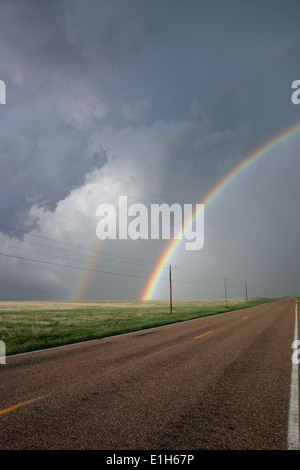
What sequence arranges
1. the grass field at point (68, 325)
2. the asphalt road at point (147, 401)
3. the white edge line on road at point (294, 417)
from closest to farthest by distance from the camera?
1. the white edge line on road at point (294, 417)
2. the asphalt road at point (147, 401)
3. the grass field at point (68, 325)

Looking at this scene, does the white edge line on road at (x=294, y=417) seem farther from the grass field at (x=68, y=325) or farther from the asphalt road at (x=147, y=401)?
the grass field at (x=68, y=325)

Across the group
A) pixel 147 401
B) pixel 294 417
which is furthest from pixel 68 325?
pixel 294 417

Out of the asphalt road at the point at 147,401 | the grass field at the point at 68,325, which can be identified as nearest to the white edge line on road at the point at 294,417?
the asphalt road at the point at 147,401

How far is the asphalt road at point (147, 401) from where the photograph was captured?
12.0ft

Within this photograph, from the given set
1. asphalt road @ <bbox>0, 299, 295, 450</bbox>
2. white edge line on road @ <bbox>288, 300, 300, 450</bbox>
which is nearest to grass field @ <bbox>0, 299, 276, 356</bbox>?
asphalt road @ <bbox>0, 299, 295, 450</bbox>

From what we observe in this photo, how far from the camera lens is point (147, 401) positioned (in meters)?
5.03

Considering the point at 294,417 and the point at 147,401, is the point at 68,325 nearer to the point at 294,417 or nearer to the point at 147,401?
the point at 147,401

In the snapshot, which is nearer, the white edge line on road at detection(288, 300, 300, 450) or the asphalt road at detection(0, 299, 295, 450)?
the white edge line on road at detection(288, 300, 300, 450)

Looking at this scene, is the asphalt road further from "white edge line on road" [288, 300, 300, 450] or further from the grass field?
the grass field

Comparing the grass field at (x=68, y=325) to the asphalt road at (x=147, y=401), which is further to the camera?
the grass field at (x=68, y=325)

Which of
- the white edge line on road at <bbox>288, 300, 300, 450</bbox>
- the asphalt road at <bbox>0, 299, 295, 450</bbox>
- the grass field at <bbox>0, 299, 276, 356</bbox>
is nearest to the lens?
the white edge line on road at <bbox>288, 300, 300, 450</bbox>

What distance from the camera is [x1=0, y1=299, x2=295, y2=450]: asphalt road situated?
3656 mm

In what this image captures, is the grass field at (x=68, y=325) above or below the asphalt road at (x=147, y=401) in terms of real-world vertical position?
below

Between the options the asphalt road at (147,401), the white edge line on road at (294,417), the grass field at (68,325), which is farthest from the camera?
the grass field at (68,325)
